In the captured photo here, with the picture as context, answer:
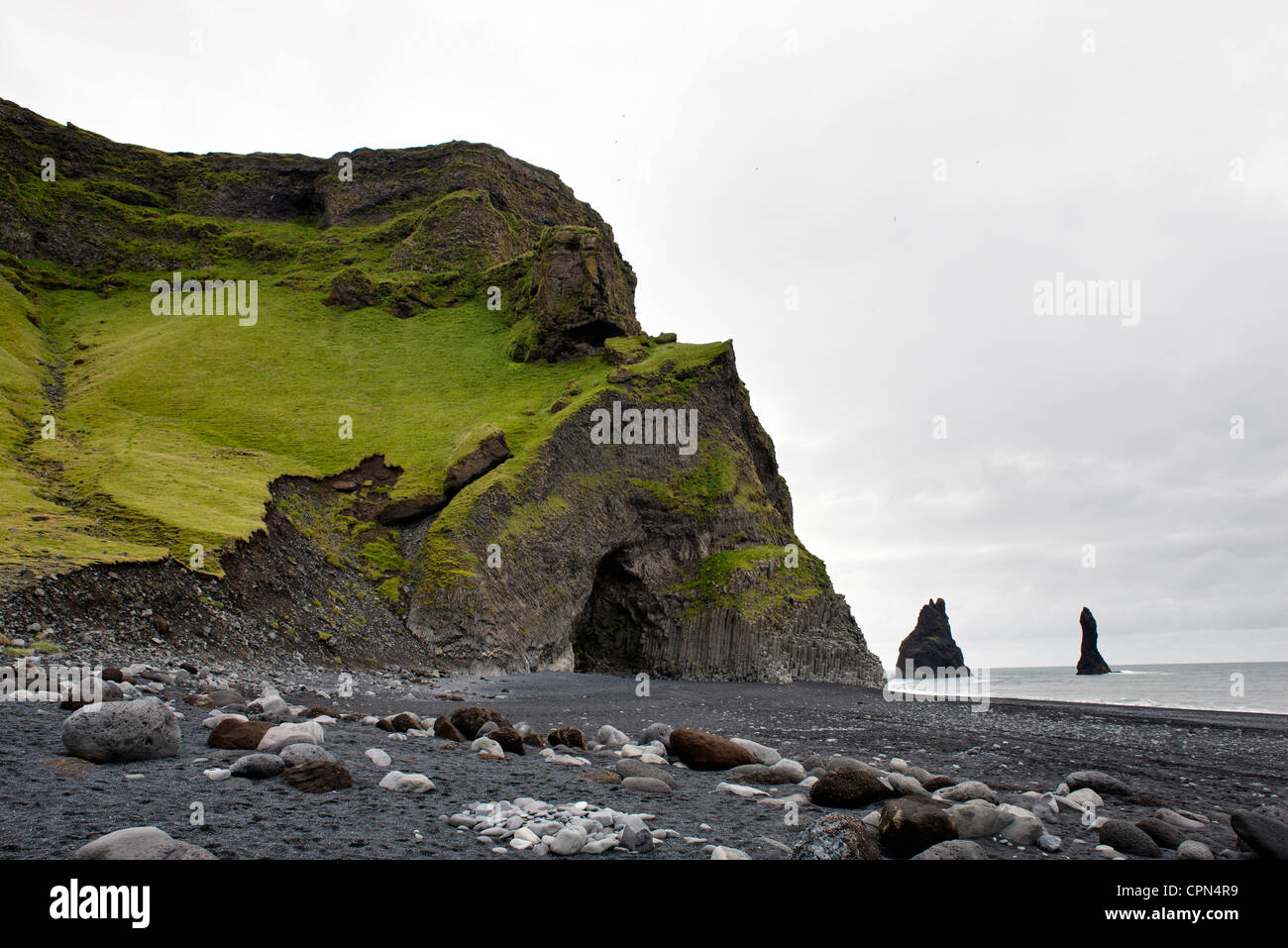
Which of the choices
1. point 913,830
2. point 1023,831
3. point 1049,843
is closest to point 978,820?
point 1023,831

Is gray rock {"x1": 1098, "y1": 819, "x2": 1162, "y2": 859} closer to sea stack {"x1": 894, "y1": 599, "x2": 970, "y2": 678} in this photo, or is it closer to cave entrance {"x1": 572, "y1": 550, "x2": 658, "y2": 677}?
cave entrance {"x1": 572, "y1": 550, "x2": 658, "y2": 677}

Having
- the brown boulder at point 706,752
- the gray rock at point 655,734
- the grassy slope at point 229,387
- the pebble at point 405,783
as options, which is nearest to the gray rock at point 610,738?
the gray rock at point 655,734

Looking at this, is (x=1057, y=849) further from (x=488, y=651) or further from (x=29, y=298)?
(x=29, y=298)

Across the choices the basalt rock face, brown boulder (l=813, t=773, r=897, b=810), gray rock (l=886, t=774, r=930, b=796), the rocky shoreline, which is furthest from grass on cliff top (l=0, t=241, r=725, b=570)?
gray rock (l=886, t=774, r=930, b=796)

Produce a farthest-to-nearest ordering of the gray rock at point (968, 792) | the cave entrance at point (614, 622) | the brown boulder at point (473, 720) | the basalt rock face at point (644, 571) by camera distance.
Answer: the cave entrance at point (614, 622), the basalt rock face at point (644, 571), the brown boulder at point (473, 720), the gray rock at point (968, 792)

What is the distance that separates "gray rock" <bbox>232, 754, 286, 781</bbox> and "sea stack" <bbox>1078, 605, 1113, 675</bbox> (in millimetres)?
136357

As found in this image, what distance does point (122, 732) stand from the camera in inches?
271

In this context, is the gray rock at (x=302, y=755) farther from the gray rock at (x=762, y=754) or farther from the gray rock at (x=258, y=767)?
the gray rock at (x=762, y=754)

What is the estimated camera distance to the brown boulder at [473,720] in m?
11.0

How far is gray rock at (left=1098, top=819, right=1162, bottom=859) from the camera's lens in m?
6.80

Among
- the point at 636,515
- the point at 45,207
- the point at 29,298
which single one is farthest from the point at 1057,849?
the point at 45,207

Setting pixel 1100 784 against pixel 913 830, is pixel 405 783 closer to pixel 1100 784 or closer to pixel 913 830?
pixel 913 830

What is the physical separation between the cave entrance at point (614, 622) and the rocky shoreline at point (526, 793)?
30022mm
